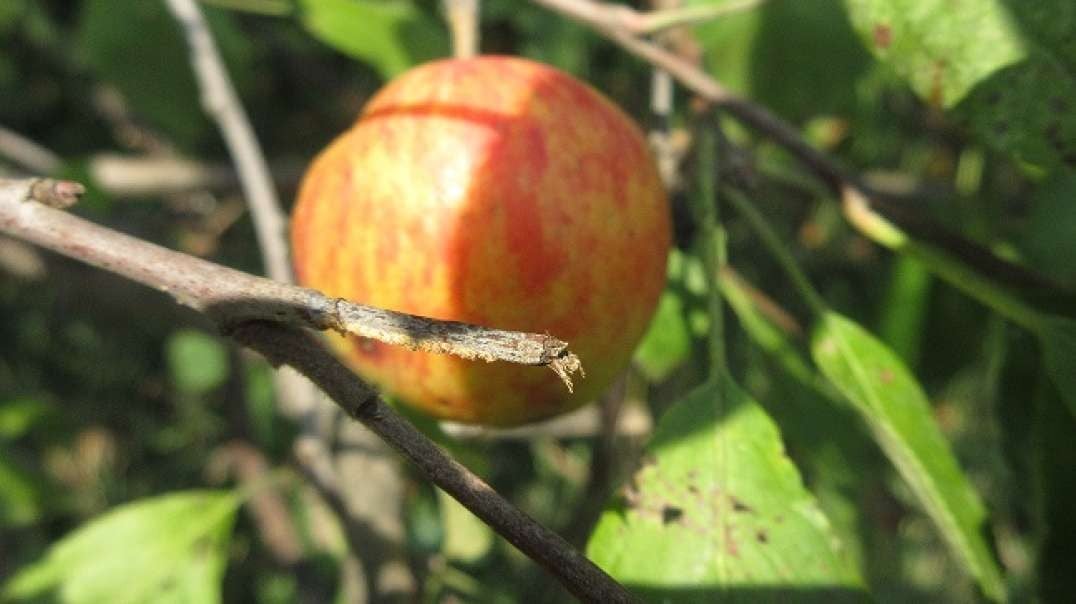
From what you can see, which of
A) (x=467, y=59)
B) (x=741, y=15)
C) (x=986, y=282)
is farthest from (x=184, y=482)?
(x=986, y=282)

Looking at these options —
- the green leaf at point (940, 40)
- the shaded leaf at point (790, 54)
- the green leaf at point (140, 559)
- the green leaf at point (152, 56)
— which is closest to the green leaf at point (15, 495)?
the green leaf at point (140, 559)

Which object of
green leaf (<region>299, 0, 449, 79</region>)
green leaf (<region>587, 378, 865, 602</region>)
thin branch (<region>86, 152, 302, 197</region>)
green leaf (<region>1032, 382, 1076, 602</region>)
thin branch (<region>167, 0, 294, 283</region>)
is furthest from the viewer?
thin branch (<region>86, 152, 302, 197</region>)

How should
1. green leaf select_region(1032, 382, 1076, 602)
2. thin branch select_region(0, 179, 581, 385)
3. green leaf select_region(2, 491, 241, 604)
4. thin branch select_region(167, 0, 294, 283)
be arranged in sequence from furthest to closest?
green leaf select_region(2, 491, 241, 604)
thin branch select_region(167, 0, 294, 283)
green leaf select_region(1032, 382, 1076, 602)
thin branch select_region(0, 179, 581, 385)

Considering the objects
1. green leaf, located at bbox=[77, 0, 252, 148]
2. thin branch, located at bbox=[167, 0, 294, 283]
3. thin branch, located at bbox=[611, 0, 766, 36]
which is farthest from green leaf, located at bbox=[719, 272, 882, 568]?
green leaf, located at bbox=[77, 0, 252, 148]

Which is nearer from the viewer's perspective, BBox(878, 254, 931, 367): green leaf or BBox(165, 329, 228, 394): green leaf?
BBox(878, 254, 931, 367): green leaf

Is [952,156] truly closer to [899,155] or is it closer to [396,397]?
[899,155]

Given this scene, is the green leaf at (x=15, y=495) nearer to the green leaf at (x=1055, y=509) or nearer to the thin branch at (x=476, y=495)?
the thin branch at (x=476, y=495)

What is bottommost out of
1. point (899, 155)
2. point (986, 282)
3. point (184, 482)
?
point (184, 482)

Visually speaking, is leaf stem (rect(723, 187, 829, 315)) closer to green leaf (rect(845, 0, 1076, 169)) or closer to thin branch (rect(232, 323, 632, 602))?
green leaf (rect(845, 0, 1076, 169))

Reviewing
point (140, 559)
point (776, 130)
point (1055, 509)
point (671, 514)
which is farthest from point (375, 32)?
point (1055, 509)
